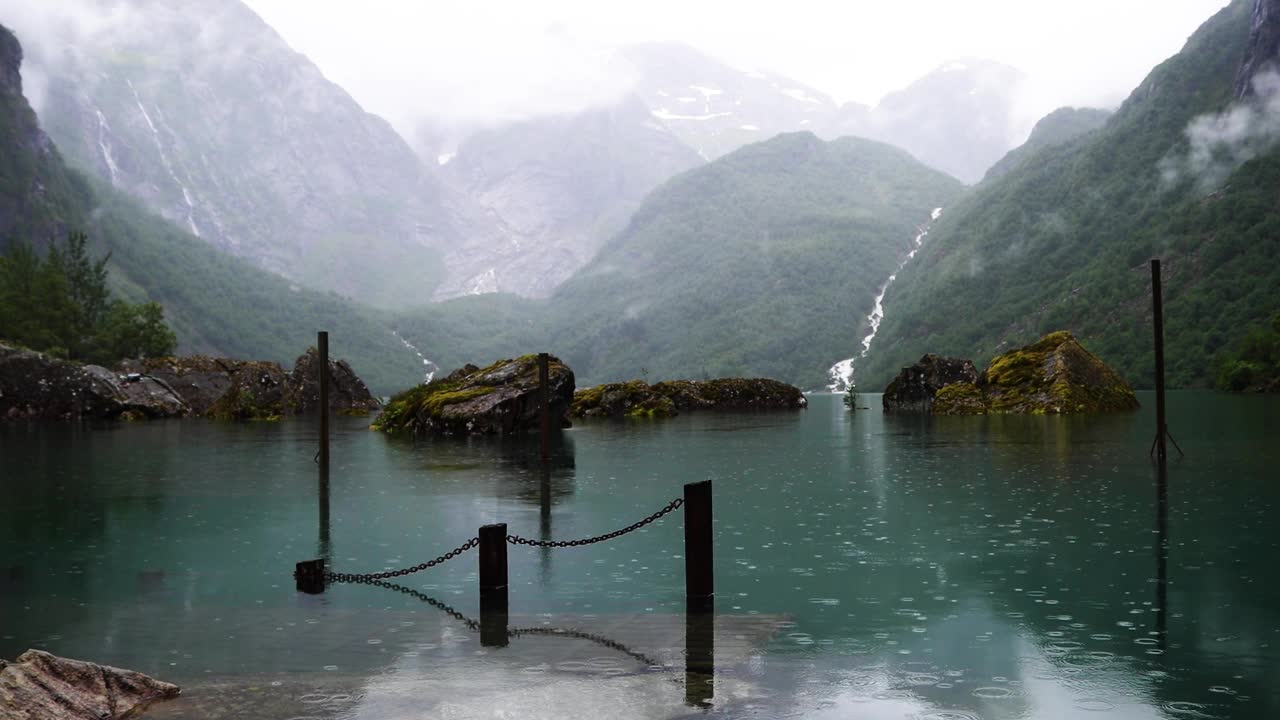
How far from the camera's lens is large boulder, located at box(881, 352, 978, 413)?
299 ft

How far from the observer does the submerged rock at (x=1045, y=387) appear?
238ft

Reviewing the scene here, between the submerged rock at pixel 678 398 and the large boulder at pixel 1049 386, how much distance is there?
77.1ft

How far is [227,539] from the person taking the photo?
21078mm

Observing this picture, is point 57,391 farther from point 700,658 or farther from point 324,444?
point 700,658

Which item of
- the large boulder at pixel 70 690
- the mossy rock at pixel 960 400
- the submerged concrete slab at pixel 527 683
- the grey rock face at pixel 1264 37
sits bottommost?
the submerged concrete slab at pixel 527 683

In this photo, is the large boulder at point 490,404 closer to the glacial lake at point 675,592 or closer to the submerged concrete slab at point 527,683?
the glacial lake at point 675,592

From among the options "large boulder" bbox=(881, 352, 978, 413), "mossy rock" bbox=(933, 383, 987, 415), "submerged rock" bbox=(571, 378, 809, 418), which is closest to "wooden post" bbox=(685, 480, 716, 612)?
"mossy rock" bbox=(933, 383, 987, 415)

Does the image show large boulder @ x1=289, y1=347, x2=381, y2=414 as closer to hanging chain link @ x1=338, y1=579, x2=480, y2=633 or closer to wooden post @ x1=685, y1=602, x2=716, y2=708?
hanging chain link @ x1=338, y1=579, x2=480, y2=633

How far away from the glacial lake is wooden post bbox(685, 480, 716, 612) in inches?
19.9

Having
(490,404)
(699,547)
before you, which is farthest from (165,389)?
(699,547)

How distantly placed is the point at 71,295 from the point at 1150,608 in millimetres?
118573

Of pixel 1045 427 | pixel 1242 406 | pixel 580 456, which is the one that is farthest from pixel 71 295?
pixel 1242 406

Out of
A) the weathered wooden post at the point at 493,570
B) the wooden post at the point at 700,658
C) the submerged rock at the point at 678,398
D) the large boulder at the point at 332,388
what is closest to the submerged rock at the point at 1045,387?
the submerged rock at the point at 678,398

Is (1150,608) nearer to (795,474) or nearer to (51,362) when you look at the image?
(795,474)
